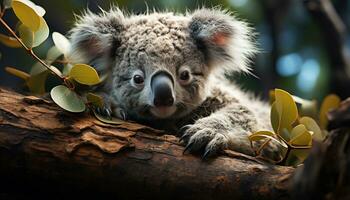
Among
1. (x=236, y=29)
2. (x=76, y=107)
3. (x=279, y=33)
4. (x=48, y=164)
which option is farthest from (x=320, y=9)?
(x=48, y=164)

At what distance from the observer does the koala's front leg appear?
7.70 feet

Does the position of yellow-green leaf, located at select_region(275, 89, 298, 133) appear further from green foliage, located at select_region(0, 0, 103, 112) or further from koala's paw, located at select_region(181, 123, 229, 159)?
green foliage, located at select_region(0, 0, 103, 112)

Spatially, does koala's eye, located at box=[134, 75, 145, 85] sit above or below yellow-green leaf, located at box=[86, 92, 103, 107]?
above

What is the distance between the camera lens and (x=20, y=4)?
239cm

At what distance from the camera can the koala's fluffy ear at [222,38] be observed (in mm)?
2941

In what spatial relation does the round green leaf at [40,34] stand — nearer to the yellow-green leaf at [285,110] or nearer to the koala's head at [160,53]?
the koala's head at [160,53]

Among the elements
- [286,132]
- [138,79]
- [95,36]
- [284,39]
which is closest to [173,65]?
[138,79]

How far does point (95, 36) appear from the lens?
297 centimetres

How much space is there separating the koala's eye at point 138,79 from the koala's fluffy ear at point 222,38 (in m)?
0.44

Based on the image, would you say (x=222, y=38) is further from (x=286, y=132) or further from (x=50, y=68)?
(x=50, y=68)

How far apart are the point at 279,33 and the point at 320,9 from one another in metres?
0.77

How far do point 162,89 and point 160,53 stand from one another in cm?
29

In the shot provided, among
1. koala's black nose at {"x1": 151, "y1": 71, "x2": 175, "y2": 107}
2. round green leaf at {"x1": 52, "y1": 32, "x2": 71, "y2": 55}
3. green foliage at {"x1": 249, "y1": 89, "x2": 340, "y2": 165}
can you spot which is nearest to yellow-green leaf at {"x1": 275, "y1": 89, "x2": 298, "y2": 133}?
green foliage at {"x1": 249, "y1": 89, "x2": 340, "y2": 165}

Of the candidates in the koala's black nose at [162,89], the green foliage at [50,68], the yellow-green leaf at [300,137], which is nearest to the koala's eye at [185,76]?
the koala's black nose at [162,89]
